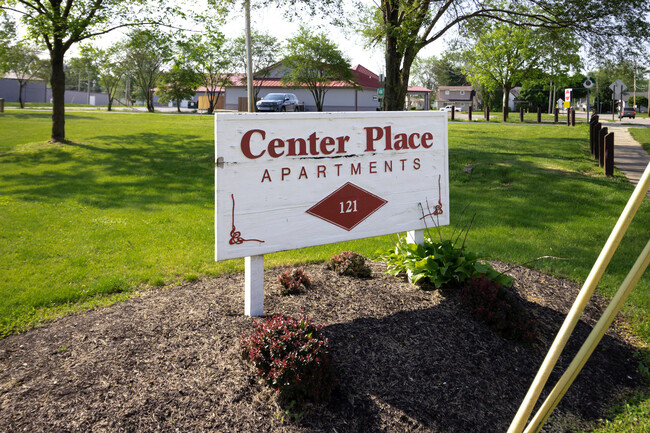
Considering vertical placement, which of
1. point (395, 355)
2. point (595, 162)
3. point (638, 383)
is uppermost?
point (595, 162)

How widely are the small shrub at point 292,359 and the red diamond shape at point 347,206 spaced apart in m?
1.20

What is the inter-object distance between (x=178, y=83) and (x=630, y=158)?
43033mm

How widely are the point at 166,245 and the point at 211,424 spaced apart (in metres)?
4.54

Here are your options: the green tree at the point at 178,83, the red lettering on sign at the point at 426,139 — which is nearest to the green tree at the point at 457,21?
the red lettering on sign at the point at 426,139

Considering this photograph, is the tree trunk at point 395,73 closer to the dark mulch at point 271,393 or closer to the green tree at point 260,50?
the dark mulch at point 271,393

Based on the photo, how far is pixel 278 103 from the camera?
3822 cm

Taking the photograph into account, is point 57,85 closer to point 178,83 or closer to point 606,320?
point 606,320

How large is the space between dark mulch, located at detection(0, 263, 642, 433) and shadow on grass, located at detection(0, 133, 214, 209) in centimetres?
618

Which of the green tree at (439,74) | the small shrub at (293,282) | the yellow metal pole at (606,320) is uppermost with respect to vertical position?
the green tree at (439,74)

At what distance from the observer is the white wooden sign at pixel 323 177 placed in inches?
162

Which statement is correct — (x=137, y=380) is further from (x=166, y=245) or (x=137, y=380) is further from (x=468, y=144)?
(x=468, y=144)

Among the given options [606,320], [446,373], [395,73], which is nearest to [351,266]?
[446,373]

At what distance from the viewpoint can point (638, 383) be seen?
4066mm

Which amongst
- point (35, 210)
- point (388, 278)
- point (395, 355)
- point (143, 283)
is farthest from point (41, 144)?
point (395, 355)
